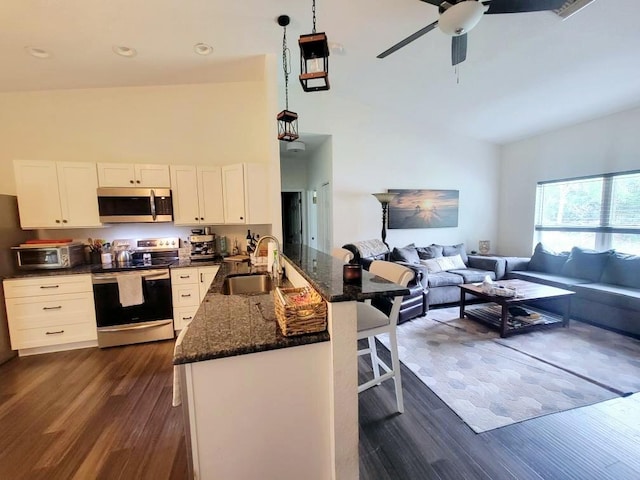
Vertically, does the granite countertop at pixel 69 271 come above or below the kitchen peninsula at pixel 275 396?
above

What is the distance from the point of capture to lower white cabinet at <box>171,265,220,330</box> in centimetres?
315

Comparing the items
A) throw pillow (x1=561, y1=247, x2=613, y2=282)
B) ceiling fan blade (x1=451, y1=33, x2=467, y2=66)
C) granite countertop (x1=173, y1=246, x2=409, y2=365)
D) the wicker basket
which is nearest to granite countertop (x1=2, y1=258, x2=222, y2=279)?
granite countertop (x1=173, y1=246, x2=409, y2=365)

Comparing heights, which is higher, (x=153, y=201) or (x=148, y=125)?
(x=148, y=125)

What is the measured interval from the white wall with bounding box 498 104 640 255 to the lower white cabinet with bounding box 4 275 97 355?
681 centimetres

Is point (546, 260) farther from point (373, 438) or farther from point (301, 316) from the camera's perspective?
point (301, 316)

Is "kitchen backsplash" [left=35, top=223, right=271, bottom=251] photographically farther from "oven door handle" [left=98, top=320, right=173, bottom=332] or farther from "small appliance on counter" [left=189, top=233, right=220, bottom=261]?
"oven door handle" [left=98, top=320, right=173, bottom=332]

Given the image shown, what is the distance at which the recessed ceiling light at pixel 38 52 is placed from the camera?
2484 millimetres

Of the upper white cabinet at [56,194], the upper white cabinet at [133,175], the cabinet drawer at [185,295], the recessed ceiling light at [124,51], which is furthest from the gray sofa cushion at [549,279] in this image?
the upper white cabinet at [56,194]

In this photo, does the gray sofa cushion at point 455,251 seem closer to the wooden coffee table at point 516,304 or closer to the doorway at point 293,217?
the wooden coffee table at point 516,304

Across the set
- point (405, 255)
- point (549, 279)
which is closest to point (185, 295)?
point (405, 255)

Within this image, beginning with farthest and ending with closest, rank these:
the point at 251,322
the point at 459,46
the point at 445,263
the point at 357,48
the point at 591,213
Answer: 1. the point at 445,263
2. the point at 591,213
3. the point at 357,48
4. the point at 459,46
5. the point at 251,322

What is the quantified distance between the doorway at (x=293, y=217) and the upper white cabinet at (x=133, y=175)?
11.2 feet

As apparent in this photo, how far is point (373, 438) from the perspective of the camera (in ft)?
5.79

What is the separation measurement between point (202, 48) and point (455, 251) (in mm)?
4902
